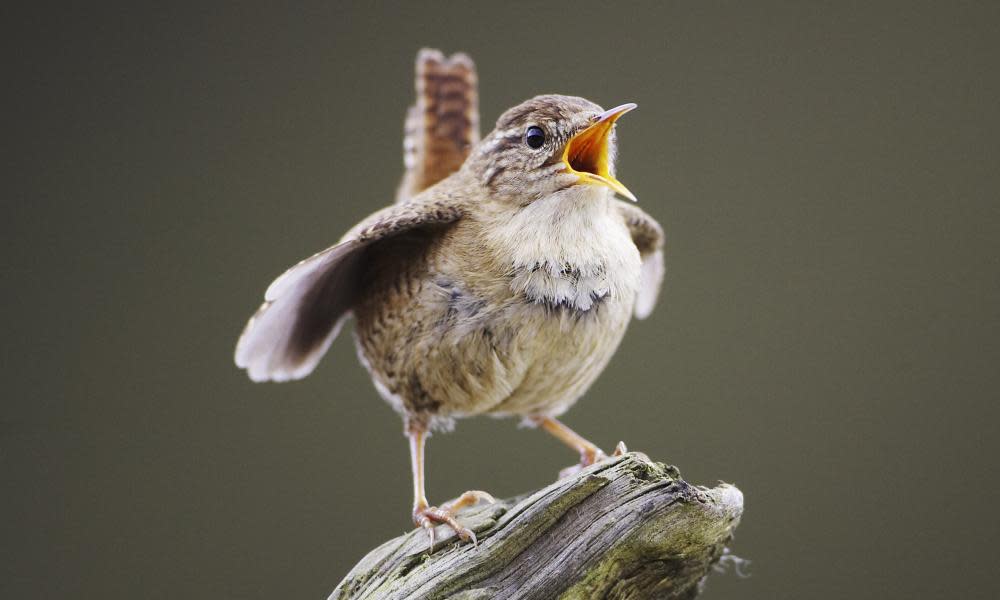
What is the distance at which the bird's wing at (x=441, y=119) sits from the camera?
369cm

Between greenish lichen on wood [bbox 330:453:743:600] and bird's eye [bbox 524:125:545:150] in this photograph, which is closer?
greenish lichen on wood [bbox 330:453:743:600]

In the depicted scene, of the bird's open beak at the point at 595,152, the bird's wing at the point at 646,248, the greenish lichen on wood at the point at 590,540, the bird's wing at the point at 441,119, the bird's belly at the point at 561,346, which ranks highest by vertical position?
the bird's wing at the point at 441,119

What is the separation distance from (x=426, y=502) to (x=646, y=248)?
1344mm

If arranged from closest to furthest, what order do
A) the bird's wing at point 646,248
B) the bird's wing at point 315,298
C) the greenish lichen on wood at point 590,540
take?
the greenish lichen on wood at point 590,540 → the bird's wing at point 315,298 → the bird's wing at point 646,248

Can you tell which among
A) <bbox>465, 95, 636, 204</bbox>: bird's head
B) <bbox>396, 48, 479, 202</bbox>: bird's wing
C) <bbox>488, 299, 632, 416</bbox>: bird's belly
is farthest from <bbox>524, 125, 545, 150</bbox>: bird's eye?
<bbox>396, 48, 479, 202</bbox>: bird's wing

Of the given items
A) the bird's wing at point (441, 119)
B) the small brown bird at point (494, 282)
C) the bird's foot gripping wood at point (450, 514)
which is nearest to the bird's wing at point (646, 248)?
the small brown bird at point (494, 282)

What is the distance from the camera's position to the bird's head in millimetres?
2719

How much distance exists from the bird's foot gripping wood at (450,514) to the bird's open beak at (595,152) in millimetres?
1062

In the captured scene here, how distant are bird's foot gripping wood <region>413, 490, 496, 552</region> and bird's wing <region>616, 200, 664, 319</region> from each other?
2.87 feet

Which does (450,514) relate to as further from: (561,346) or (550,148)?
(550,148)

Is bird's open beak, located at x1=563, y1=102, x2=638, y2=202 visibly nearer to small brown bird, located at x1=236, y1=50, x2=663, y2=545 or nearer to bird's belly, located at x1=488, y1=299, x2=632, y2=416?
small brown bird, located at x1=236, y1=50, x2=663, y2=545

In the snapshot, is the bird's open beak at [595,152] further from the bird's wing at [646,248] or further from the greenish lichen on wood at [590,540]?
the greenish lichen on wood at [590,540]

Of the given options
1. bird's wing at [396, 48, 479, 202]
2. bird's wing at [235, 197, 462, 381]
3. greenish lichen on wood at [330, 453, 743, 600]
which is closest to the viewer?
greenish lichen on wood at [330, 453, 743, 600]

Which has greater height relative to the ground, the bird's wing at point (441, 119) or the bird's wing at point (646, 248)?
the bird's wing at point (441, 119)
